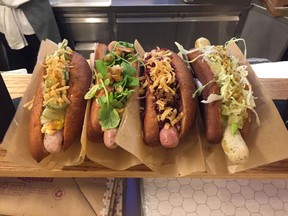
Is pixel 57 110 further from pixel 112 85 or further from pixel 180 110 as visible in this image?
pixel 180 110

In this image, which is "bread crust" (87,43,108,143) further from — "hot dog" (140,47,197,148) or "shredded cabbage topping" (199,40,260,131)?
"shredded cabbage topping" (199,40,260,131)

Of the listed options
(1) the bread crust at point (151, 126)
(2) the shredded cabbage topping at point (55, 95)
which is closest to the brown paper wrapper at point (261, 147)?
(1) the bread crust at point (151, 126)

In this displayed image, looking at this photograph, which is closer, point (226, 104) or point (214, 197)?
point (226, 104)

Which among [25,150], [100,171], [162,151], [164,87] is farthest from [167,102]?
[25,150]

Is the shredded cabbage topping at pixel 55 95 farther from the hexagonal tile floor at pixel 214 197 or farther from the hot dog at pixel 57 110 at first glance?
the hexagonal tile floor at pixel 214 197

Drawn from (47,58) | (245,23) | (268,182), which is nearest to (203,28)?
(245,23)

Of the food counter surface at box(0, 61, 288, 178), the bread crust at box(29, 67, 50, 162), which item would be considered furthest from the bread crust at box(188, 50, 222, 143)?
the bread crust at box(29, 67, 50, 162)

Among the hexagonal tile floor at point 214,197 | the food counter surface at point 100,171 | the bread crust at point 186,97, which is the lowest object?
the hexagonal tile floor at point 214,197
